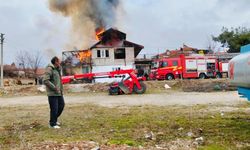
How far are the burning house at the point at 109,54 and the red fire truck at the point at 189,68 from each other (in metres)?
15.0

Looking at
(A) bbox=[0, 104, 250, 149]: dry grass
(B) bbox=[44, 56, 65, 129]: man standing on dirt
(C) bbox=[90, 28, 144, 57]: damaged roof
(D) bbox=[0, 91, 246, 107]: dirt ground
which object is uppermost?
(C) bbox=[90, 28, 144, 57]: damaged roof

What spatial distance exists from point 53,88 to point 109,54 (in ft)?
156

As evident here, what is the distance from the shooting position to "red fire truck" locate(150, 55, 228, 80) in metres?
42.0

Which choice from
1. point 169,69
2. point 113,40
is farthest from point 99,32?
point 169,69

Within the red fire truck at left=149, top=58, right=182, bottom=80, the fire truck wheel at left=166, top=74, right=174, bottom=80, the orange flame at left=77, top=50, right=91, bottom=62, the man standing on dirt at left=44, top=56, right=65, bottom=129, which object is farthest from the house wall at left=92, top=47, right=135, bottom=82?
the man standing on dirt at left=44, top=56, right=65, bottom=129

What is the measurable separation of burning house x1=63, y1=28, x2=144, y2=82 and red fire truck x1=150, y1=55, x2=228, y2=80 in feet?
49.4

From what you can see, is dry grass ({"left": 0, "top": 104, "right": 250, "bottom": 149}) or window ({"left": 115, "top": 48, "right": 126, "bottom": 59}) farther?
window ({"left": 115, "top": 48, "right": 126, "bottom": 59})

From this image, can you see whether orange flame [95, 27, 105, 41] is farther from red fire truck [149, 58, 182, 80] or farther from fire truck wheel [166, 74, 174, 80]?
fire truck wheel [166, 74, 174, 80]

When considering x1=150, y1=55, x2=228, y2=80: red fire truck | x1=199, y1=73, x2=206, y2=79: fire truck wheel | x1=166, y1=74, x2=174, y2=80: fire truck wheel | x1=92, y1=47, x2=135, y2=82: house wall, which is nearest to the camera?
x1=166, y1=74, x2=174, y2=80: fire truck wheel

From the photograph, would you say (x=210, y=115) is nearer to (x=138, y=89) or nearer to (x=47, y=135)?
(x=47, y=135)

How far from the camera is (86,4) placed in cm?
4925

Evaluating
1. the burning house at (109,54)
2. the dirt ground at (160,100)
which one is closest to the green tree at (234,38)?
the burning house at (109,54)

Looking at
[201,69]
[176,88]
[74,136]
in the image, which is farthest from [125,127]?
[201,69]

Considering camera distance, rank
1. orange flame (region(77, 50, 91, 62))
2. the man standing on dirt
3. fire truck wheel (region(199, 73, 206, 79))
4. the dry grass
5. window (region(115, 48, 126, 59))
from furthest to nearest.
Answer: window (region(115, 48, 126, 59))
orange flame (region(77, 50, 91, 62))
fire truck wheel (region(199, 73, 206, 79))
the man standing on dirt
the dry grass
